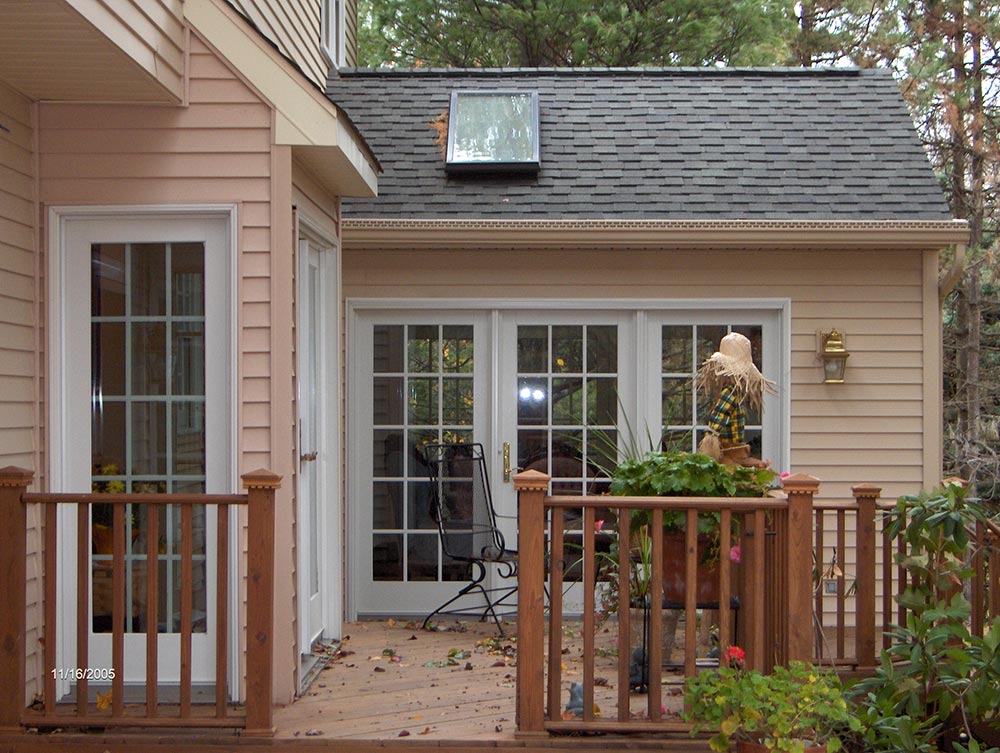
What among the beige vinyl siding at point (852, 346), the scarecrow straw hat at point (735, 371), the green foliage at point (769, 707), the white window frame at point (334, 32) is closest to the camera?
the green foliage at point (769, 707)

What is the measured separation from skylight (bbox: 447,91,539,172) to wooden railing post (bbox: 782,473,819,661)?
3.44 m

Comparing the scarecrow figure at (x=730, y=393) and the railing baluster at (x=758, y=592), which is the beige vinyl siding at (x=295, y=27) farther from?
the railing baluster at (x=758, y=592)

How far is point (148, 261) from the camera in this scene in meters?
4.43

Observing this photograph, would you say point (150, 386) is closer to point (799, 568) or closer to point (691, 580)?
point (691, 580)

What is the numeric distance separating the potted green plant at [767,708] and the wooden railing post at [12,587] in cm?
230

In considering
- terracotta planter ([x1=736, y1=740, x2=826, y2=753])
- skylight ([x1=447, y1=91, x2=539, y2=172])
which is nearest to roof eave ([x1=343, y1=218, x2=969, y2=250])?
skylight ([x1=447, y1=91, x2=539, y2=172])

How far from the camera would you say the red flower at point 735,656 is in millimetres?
3680

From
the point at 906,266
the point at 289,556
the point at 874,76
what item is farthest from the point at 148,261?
the point at 874,76

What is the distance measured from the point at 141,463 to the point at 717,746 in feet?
8.07

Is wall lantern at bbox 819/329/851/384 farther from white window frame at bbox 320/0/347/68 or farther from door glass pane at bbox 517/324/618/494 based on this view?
white window frame at bbox 320/0/347/68

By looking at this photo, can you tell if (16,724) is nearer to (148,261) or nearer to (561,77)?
(148,261)

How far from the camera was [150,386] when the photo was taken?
443 cm

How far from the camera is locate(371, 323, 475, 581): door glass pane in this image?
6.52 metres
